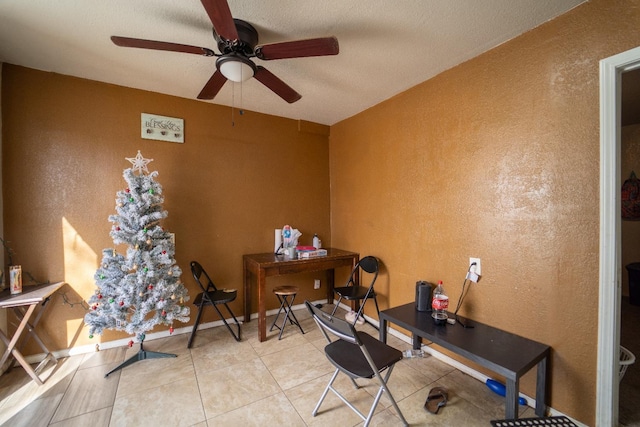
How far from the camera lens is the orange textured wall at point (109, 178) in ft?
7.54

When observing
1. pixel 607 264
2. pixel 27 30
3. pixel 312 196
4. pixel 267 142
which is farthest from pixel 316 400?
pixel 27 30

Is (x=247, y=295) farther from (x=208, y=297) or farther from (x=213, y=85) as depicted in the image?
(x=213, y=85)

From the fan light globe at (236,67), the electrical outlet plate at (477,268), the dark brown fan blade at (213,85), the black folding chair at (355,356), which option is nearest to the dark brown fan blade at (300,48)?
the fan light globe at (236,67)

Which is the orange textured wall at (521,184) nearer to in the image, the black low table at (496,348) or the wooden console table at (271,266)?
the black low table at (496,348)

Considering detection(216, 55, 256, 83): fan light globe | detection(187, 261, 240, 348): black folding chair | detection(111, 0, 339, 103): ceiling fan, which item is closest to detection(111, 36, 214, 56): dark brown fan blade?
detection(111, 0, 339, 103): ceiling fan

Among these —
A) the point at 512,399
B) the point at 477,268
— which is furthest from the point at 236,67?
the point at 512,399

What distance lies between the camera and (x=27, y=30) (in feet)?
5.93

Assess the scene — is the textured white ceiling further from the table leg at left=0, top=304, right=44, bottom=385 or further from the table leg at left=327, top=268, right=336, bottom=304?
the table leg at left=327, top=268, right=336, bottom=304

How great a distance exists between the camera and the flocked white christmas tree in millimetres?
2135

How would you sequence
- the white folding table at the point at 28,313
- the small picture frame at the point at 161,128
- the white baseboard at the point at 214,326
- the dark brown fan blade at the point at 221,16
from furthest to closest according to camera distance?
1. the small picture frame at the point at 161,128
2. the white baseboard at the point at 214,326
3. the white folding table at the point at 28,313
4. the dark brown fan blade at the point at 221,16

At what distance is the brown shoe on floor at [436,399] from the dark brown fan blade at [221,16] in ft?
8.60

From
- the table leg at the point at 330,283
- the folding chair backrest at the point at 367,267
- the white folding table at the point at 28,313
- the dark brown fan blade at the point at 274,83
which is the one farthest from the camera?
the table leg at the point at 330,283

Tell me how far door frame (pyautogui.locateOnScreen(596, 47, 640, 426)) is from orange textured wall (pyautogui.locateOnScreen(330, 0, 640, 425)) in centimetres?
5

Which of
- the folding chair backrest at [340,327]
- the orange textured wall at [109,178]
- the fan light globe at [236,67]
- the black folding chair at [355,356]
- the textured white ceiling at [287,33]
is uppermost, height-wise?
the textured white ceiling at [287,33]
